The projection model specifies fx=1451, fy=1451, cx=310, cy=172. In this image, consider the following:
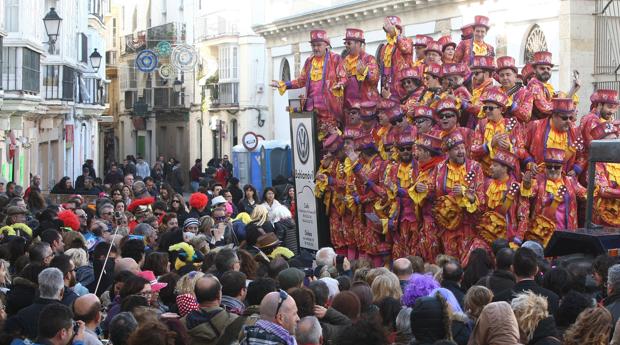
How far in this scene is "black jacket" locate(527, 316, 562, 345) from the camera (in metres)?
8.48

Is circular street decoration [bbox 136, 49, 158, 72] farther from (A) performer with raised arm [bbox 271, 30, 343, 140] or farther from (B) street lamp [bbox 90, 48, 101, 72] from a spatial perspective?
(A) performer with raised arm [bbox 271, 30, 343, 140]

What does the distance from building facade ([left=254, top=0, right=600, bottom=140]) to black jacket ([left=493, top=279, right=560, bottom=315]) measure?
58.3 feet

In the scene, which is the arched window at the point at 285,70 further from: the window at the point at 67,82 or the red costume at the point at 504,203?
the red costume at the point at 504,203

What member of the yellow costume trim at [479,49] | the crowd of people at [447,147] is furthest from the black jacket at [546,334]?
the yellow costume trim at [479,49]

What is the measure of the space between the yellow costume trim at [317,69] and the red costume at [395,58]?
0.94 meters

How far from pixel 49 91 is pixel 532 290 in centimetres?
2837

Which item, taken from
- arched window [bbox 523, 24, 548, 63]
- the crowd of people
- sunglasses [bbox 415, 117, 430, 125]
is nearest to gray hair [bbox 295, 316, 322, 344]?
the crowd of people

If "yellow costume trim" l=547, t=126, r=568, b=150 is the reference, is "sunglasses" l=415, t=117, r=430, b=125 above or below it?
above

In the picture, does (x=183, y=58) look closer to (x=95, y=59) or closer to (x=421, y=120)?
(x=95, y=59)

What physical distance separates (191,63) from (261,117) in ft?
14.9

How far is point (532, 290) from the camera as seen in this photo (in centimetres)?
995

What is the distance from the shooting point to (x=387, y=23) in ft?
61.0

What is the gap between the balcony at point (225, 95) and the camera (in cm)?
5338

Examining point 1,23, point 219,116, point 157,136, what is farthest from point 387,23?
point 157,136
